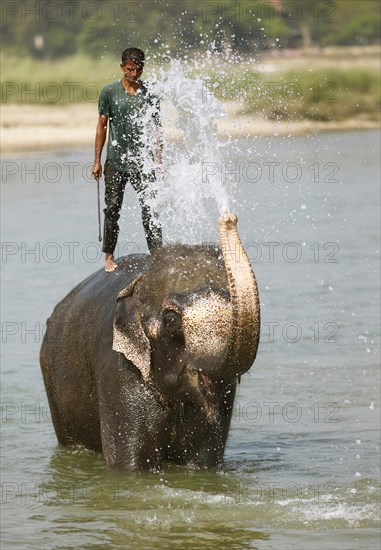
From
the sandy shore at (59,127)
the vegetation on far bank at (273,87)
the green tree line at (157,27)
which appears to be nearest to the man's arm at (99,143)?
the sandy shore at (59,127)

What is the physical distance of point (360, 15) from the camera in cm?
6406

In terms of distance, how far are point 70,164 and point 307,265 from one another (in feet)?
50.2

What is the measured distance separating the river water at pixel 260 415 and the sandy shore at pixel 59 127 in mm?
11607

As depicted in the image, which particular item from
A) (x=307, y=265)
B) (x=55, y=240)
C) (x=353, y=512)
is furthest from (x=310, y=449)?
(x=55, y=240)

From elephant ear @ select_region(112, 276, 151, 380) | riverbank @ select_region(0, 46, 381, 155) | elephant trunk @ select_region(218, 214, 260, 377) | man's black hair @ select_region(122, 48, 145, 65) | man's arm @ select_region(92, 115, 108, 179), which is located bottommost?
elephant ear @ select_region(112, 276, 151, 380)

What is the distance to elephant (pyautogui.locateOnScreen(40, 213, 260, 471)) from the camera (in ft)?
30.1

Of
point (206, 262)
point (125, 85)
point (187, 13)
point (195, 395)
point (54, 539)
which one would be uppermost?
point (187, 13)

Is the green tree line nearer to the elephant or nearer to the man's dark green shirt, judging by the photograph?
the man's dark green shirt

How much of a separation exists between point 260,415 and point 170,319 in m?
4.02

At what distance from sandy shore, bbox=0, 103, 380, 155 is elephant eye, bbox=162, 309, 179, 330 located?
27.5 m

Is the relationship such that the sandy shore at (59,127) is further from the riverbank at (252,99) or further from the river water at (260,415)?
the river water at (260,415)

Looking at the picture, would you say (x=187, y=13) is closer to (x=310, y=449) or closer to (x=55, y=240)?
(x=55, y=240)

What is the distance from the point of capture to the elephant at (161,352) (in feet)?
30.1

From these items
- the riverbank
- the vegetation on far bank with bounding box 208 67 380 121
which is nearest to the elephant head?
the riverbank
